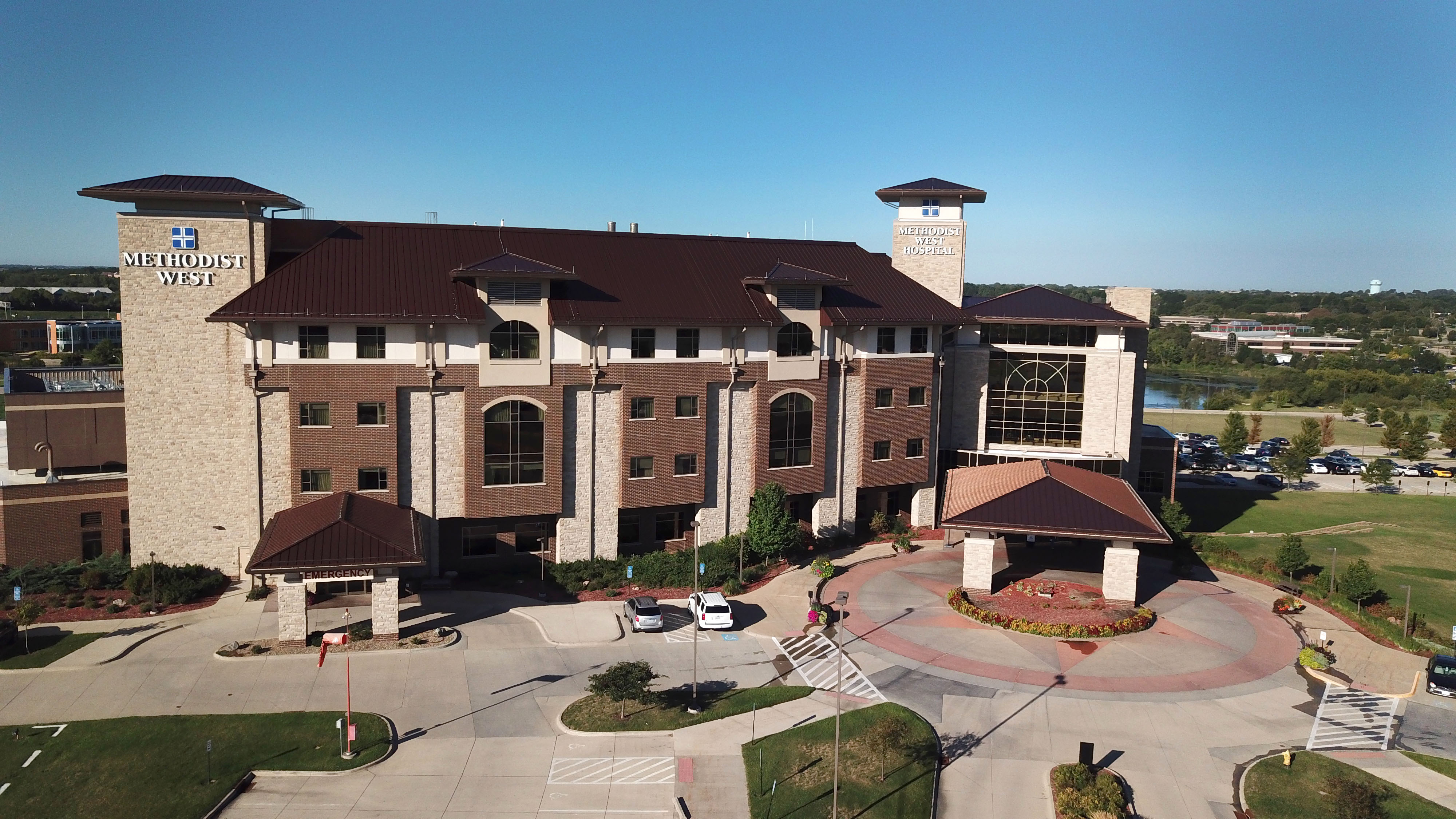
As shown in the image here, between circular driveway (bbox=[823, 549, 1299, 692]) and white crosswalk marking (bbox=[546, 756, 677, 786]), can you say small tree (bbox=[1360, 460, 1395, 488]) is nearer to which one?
circular driveway (bbox=[823, 549, 1299, 692])

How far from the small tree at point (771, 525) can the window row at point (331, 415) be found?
19.2m

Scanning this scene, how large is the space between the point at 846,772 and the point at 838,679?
12.9 ft

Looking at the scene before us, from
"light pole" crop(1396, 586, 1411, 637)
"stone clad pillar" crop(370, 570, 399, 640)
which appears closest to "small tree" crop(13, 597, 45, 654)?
"stone clad pillar" crop(370, 570, 399, 640)

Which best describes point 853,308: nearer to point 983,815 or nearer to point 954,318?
point 954,318

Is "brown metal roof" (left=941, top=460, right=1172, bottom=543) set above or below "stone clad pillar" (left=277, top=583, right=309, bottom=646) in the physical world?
above

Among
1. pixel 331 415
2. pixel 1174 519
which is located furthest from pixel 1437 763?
pixel 331 415

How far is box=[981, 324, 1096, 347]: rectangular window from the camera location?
58.9 metres

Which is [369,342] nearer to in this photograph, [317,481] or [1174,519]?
[317,481]

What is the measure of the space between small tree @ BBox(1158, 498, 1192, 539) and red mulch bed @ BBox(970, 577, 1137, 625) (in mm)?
11027

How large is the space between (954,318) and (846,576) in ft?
55.6

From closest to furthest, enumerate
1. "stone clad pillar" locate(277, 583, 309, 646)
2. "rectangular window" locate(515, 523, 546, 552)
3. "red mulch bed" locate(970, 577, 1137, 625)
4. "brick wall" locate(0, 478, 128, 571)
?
"stone clad pillar" locate(277, 583, 309, 646) < "red mulch bed" locate(970, 577, 1137, 625) < "brick wall" locate(0, 478, 128, 571) < "rectangular window" locate(515, 523, 546, 552)

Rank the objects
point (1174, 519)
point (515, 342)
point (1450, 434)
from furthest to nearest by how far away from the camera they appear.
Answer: point (1450, 434) → point (1174, 519) → point (515, 342)

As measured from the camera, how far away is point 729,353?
51.0 meters

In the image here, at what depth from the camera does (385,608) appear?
3953 centimetres
